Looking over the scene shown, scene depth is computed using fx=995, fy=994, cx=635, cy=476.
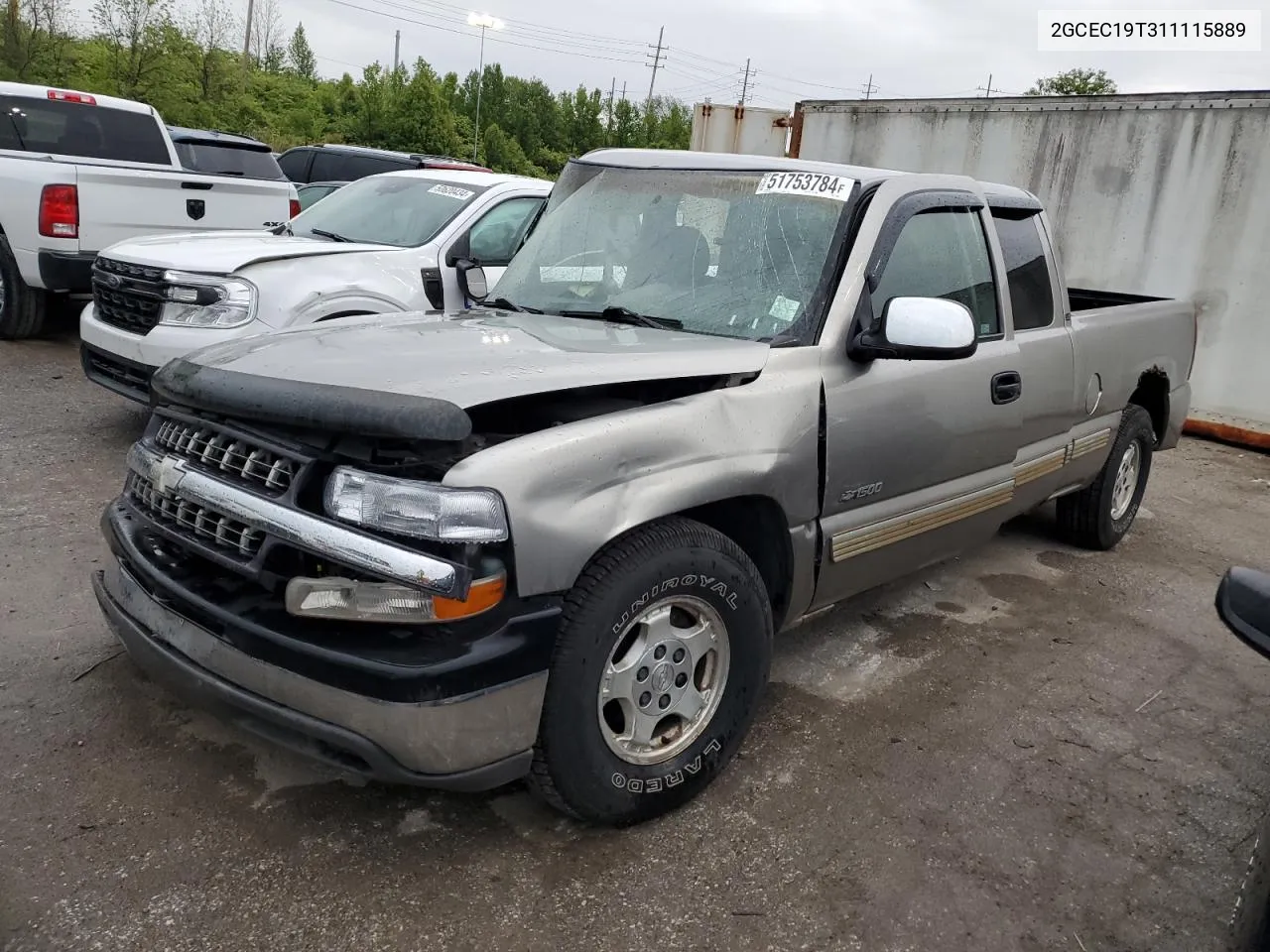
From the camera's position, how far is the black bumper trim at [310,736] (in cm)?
222

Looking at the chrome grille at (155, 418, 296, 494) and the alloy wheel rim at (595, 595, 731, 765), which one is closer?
the chrome grille at (155, 418, 296, 494)

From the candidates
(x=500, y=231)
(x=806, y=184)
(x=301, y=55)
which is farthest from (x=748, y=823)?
(x=301, y=55)

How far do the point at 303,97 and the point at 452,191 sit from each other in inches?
1495

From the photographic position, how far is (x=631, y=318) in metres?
3.27

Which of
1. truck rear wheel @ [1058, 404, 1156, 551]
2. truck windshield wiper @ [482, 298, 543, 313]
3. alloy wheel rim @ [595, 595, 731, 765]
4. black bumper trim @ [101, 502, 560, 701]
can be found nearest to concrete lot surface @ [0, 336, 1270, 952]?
alloy wheel rim @ [595, 595, 731, 765]

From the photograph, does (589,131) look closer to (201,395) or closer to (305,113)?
(305,113)

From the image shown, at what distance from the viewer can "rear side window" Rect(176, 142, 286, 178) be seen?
10117 millimetres

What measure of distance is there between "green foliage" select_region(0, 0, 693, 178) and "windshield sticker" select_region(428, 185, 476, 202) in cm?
2154

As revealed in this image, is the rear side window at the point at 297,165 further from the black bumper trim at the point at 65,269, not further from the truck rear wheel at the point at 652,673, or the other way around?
the truck rear wheel at the point at 652,673

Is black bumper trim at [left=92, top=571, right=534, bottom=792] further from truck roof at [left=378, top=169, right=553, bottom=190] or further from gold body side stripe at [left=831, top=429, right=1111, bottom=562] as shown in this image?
truck roof at [left=378, top=169, right=553, bottom=190]

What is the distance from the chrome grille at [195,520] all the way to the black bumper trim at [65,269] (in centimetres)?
546

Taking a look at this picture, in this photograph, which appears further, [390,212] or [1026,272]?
[390,212]

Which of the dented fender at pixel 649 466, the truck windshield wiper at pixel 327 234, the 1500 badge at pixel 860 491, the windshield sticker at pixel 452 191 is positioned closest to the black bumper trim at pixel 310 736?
the dented fender at pixel 649 466

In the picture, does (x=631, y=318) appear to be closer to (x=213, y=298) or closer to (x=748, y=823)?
(x=748, y=823)
